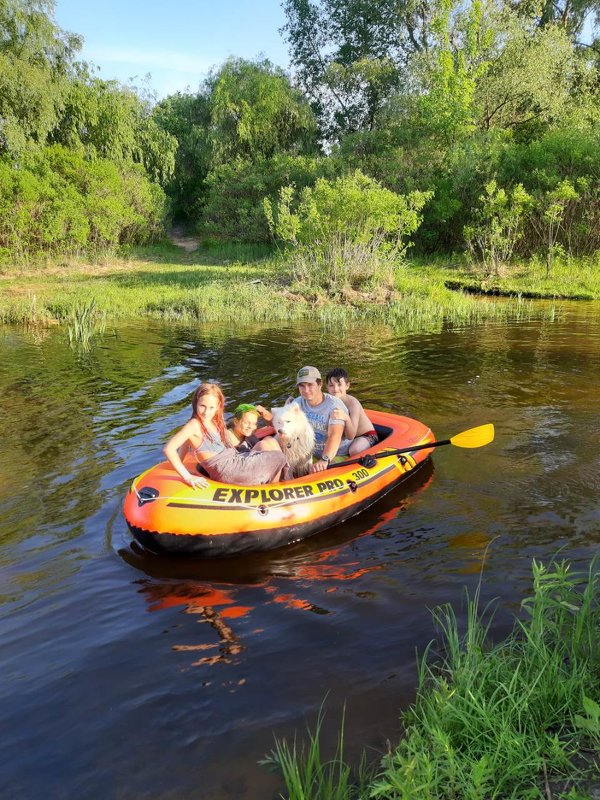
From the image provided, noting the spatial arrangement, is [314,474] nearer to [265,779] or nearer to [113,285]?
[265,779]

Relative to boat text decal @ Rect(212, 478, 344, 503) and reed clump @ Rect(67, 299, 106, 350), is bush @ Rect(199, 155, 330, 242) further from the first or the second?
boat text decal @ Rect(212, 478, 344, 503)

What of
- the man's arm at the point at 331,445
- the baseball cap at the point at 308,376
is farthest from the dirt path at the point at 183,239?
the man's arm at the point at 331,445

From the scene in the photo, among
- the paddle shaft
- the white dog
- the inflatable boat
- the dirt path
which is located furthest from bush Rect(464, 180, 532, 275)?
the inflatable boat

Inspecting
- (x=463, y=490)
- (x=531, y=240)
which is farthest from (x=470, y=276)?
(x=463, y=490)

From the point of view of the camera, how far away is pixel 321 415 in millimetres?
5742

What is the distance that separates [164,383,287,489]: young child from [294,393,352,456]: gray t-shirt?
2.34 ft

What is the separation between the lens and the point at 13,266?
21.7 meters

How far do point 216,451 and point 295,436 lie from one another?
698mm

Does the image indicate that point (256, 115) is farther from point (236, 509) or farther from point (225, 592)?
point (225, 592)

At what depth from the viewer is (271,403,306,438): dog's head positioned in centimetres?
520

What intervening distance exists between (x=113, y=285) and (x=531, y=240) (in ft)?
43.0

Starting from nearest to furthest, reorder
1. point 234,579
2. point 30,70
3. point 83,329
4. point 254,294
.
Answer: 1. point 234,579
2. point 83,329
3. point 254,294
4. point 30,70

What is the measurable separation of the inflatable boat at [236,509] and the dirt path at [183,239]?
25.7m

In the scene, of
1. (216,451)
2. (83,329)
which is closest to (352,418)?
(216,451)
